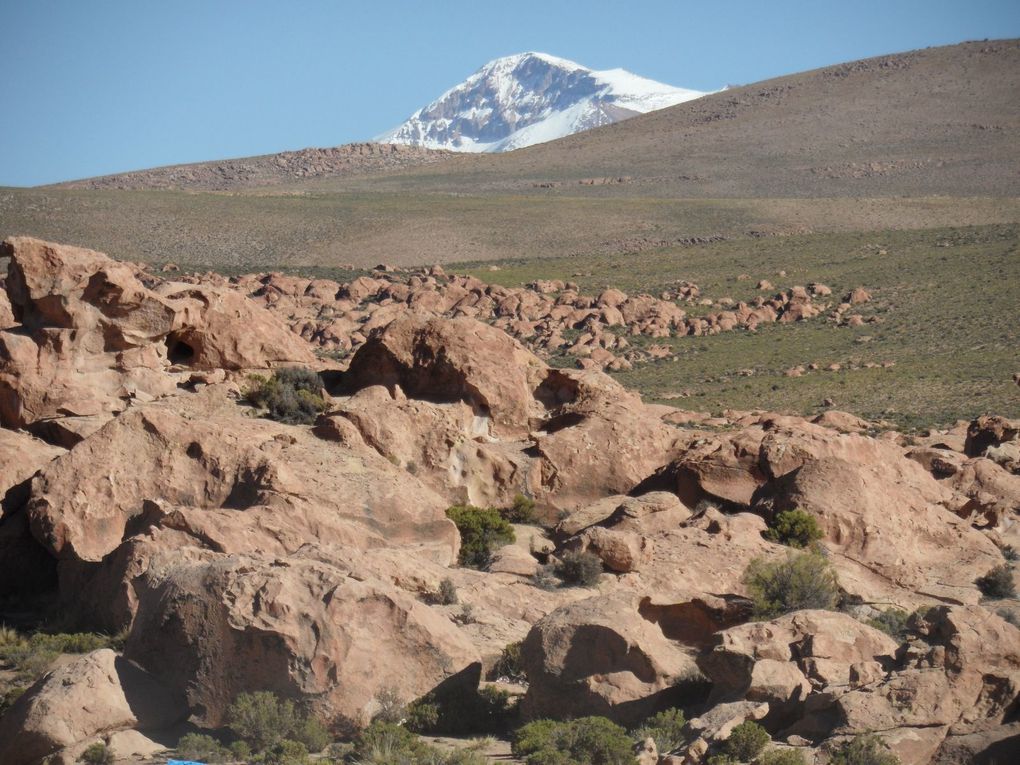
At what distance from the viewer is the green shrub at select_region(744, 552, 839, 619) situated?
608 inches

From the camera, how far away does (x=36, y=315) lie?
21.0 m

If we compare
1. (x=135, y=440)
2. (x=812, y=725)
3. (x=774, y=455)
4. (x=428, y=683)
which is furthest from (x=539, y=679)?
(x=774, y=455)

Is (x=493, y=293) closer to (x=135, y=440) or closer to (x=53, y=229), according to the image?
(x=53, y=229)

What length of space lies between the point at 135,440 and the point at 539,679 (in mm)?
7092

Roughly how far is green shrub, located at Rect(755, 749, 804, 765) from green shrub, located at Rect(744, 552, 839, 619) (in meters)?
4.70

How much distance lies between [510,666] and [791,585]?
4.01 meters

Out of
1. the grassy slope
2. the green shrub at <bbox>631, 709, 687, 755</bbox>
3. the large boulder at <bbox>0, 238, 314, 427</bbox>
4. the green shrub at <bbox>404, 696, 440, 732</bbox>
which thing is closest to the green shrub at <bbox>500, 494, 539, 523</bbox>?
the large boulder at <bbox>0, 238, 314, 427</bbox>

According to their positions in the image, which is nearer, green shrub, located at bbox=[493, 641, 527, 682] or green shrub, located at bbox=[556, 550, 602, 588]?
green shrub, located at bbox=[493, 641, 527, 682]

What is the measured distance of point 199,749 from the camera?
36.8ft

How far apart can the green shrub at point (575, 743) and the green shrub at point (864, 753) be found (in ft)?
5.32

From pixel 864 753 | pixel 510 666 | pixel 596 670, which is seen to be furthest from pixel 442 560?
pixel 864 753

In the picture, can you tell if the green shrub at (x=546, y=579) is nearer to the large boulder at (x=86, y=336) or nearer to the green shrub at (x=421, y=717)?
the green shrub at (x=421, y=717)

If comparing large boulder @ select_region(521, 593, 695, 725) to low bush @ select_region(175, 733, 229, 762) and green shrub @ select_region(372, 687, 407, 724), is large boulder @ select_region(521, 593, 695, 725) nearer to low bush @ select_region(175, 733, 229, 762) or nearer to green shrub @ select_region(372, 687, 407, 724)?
green shrub @ select_region(372, 687, 407, 724)

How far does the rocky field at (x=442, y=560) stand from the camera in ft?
37.1
